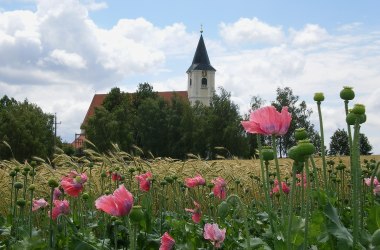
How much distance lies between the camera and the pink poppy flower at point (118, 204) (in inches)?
64.4

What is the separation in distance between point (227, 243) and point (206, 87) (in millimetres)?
83887

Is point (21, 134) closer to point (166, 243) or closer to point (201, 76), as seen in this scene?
point (166, 243)

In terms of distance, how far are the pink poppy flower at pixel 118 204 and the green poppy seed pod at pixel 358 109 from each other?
2.19 ft

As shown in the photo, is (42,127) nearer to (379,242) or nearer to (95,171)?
(95,171)

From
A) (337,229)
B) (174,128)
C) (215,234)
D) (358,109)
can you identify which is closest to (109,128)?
(174,128)

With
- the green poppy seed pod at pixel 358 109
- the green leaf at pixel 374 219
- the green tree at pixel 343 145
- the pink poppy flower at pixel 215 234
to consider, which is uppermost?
the green tree at pixel 343 145

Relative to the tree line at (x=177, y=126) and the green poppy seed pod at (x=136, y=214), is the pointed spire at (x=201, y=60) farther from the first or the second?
the green poppy seed pod at (x=136, y=214)

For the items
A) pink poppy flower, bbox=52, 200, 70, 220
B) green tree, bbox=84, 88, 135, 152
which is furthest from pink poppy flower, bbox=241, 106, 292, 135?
green tree, bbox=84, 88, 135, 152

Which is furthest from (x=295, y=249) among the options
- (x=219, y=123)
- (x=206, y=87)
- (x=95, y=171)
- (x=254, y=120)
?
(x=206, y=87)

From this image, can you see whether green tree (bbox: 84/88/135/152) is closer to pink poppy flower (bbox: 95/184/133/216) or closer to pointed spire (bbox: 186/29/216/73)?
pointed spire (bbox: 186/29/216/73)

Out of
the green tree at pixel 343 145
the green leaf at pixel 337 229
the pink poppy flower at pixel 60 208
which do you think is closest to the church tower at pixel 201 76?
the green tree at pixel 343 145

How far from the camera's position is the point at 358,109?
175 centimetres

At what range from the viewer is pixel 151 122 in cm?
5059

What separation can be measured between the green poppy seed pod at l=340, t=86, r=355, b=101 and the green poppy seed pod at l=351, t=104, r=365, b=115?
0.61 feet
